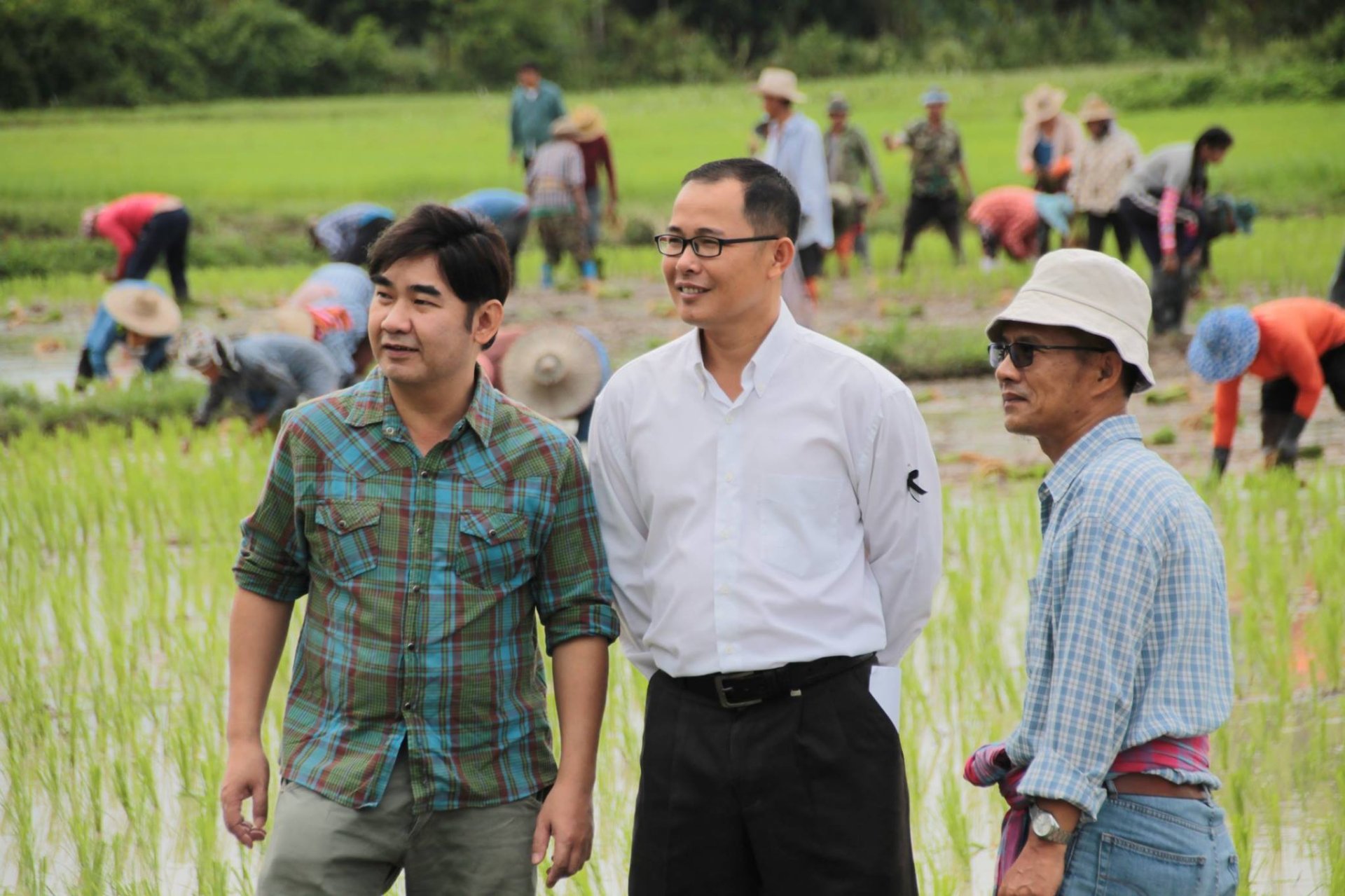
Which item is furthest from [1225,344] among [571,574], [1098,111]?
[1098,111]

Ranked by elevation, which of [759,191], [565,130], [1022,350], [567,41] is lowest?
[565,130]

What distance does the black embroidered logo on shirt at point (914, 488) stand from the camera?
7.48ft

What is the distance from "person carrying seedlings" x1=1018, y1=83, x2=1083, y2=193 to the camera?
470 inches

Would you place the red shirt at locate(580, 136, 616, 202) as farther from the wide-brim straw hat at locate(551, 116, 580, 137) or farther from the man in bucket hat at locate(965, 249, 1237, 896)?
the man in bucket hat at locate(965, 249, 1237, 896)

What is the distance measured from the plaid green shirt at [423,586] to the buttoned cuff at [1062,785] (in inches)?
26.3

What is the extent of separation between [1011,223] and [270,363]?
7.21 m

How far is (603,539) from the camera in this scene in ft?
7.74

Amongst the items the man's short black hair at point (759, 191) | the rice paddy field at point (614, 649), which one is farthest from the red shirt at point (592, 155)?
the man's short black hair at point (759, 191)

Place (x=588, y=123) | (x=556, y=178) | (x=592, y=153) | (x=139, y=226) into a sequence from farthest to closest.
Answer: (x=592, y=153) < (x=588, y=123) < (x=556, y=178) < (x=139, y=226)

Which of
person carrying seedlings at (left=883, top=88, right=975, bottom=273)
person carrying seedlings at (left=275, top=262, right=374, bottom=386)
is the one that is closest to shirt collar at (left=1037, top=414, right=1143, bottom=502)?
person carrying seedlings at (left=275, top=262, right=374, bottom=386)

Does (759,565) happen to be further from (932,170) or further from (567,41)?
(567,41)

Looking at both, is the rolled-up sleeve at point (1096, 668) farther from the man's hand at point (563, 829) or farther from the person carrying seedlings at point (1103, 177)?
the person carrying seedlings at point (1103, 177)

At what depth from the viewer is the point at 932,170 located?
39.1 feet

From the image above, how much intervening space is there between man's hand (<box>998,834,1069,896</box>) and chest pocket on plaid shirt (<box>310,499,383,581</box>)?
0.94m
